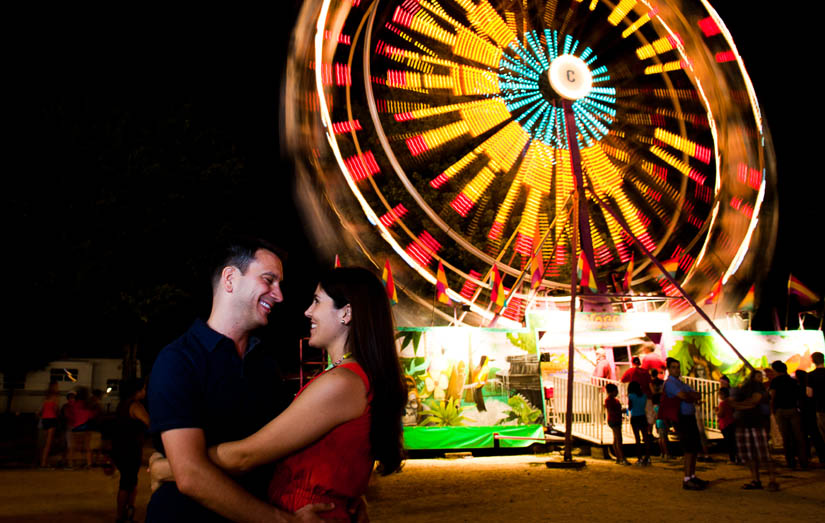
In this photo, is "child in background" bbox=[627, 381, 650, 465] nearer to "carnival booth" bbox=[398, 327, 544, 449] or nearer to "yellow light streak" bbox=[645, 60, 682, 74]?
"carnival booth" bbox=[398, 327, 544, 449]

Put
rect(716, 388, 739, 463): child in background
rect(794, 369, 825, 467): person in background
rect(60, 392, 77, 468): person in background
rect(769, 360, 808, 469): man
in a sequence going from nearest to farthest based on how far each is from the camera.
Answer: rect(769, 360, 808, 469): man, rect(794, 369, 825, 467): person in background, rect(716, 388, 739, 463): child in background, rect(60, 392, 77, 468): person in background

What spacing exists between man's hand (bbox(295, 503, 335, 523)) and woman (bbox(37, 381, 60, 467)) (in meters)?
12.8

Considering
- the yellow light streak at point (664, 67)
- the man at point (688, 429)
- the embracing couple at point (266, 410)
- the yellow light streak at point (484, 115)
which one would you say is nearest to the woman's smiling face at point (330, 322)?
the embracing couple at point (266, 410)

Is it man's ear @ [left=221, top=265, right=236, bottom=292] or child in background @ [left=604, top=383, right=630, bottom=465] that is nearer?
man's ear @ [left=221, top=265, right=236, bottom=292]

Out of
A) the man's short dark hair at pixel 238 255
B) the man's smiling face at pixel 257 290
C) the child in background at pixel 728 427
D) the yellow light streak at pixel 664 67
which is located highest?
the yellow light streak at pixel 664 67

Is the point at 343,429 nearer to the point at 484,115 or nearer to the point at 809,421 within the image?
the point at 809,421

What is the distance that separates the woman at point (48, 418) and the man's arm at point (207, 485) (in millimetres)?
12682

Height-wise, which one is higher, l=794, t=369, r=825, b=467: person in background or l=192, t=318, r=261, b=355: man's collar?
l=192, t=318, r=261, b=355: man's collar

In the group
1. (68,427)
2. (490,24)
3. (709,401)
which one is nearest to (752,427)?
(709,401)

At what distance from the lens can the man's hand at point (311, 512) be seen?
1.93 metres

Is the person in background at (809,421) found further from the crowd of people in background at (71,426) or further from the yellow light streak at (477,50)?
the crowd of people in background at (71,426)

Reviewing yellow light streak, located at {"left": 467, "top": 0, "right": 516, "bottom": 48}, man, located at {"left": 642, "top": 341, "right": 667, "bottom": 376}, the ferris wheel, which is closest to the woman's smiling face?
the ferris wheel

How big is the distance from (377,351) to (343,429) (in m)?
0.27

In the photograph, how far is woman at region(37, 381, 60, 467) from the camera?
42.5 feet
